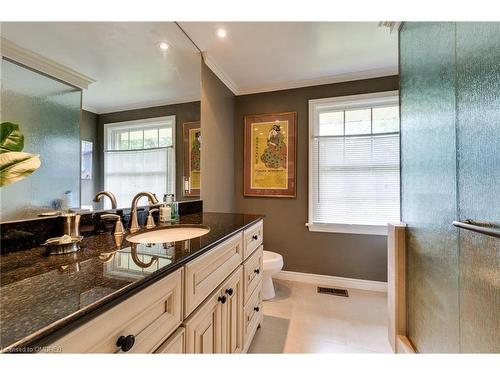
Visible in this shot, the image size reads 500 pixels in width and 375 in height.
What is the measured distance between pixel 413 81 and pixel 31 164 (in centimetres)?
190

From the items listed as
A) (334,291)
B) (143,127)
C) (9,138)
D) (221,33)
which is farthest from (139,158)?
(334,291)

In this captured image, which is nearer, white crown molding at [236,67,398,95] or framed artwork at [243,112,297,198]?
white crown molding at [236,67,398,95]

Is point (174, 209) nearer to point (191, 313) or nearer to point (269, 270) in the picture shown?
point (191, 313)

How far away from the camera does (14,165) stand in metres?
0.60

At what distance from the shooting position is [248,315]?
1.38 m

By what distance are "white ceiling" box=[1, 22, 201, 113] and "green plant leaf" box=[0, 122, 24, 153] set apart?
17.4 inches

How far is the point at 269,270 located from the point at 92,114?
1810 millimetres

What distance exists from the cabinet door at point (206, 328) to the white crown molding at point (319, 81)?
2355 millimetres

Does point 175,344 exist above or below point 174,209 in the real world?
below

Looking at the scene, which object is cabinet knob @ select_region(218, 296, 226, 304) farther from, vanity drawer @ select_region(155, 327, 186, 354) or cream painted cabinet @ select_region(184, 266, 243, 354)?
vanity drawer @ select_region(155, 327, 186, 354)

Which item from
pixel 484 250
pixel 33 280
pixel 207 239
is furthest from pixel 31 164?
pixel 484 250

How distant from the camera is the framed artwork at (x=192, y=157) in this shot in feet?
5.69

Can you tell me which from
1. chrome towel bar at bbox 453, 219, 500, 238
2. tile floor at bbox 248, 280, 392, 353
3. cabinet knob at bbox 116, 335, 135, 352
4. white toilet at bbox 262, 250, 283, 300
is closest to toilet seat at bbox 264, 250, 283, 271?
white toilet at bbox 262, 250, 283, 300

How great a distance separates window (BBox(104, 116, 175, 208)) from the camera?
1.21m
